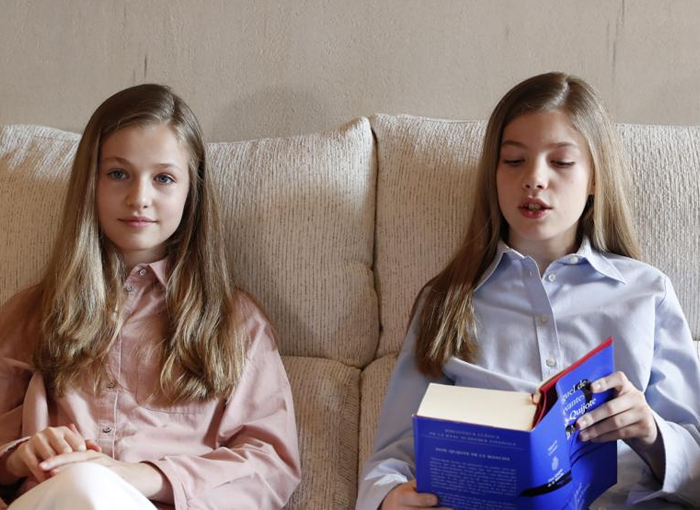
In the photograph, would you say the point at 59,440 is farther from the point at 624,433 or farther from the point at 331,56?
the point at 331,56

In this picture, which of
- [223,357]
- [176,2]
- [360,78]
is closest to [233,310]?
[223,357]

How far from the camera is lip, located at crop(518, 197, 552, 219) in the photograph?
1438mm

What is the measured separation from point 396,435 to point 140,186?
61cm

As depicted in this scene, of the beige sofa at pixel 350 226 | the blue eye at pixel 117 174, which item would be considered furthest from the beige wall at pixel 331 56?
the blue eye at pixel 117 174

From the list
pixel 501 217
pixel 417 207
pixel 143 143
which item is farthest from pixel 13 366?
pixel 501 217

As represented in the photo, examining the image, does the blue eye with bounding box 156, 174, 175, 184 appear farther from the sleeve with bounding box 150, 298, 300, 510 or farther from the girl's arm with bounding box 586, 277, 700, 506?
the girl's arm with bounding box 586, 277, 700, 506

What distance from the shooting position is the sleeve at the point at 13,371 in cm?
151

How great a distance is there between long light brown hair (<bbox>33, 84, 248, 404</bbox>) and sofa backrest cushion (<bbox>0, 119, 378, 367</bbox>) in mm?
92

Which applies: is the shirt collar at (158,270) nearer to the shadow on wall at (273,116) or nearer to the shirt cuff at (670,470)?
the shadow on wall at (273,116)

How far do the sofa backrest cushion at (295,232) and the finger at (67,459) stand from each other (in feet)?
1.59

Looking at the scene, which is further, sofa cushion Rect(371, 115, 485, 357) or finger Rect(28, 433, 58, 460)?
sofa cushion Rect(371, 115, 485, 357)

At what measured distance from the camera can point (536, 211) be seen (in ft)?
4.74

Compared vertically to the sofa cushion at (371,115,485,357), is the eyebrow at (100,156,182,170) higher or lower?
higher

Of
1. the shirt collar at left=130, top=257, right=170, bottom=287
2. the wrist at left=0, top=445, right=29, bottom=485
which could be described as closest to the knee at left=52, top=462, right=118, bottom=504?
the wrist at left=0, top=445, right=29, bottom=485
